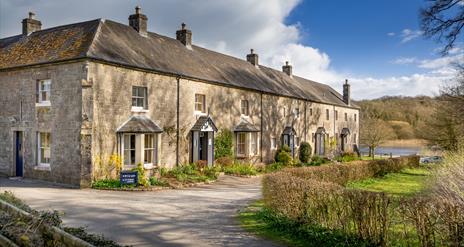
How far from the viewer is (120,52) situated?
1964 cm

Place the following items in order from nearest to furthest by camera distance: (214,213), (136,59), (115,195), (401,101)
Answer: (214,213)
(115,195)
(136,59)
(401,101)

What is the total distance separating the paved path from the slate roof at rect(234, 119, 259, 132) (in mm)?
8339

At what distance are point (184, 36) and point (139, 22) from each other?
447 centimetres

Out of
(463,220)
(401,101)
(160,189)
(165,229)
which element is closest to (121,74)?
(160,189)

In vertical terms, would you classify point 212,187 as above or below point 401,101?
below

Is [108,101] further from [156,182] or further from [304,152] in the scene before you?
[304,152]

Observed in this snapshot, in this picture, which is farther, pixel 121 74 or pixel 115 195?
pixel 121 74

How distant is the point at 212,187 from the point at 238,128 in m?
9.08

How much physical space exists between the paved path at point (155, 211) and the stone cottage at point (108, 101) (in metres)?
2.07

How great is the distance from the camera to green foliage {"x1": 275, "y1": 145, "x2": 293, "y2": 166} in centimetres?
3027

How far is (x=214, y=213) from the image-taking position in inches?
480

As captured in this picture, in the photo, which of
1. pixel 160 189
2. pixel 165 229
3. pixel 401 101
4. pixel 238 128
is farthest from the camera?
pixel 401 101

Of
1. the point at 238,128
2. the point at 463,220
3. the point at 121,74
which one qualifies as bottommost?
the point at 463,220

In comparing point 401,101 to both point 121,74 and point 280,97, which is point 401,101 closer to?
point 280,97
